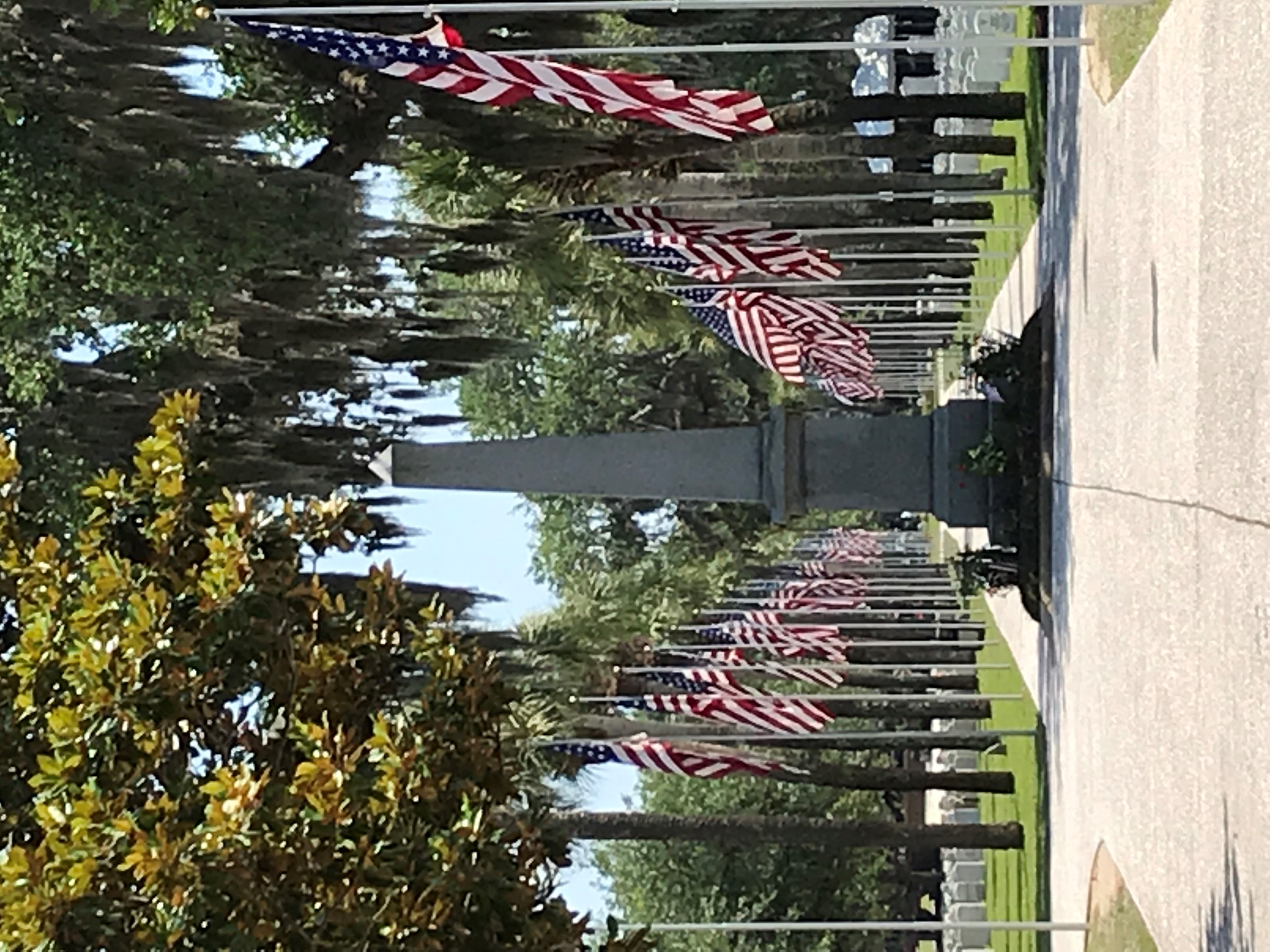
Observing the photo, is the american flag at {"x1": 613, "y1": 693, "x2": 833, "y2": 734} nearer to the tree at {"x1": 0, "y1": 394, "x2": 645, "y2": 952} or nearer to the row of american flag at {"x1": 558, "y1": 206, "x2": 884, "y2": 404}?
the row of american flag at {"x1": 558, "y1": 206, "x2": 884, "y2": 404}

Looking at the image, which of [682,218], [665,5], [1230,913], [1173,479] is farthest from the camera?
[682,218]

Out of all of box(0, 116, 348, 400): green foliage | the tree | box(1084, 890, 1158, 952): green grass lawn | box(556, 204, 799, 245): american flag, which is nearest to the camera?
the tree

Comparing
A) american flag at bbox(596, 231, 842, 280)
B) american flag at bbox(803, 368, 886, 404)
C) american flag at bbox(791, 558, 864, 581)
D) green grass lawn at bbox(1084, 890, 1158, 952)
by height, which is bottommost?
american flag at bbox(791, 558, 864, 581)

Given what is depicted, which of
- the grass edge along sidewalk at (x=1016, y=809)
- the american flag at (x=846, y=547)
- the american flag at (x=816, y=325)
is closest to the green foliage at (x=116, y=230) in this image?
the american flag at (x=816, y=325)

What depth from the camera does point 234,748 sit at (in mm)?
9008

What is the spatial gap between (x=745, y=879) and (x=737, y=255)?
2665 centimetres

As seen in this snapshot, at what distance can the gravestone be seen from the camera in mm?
18953

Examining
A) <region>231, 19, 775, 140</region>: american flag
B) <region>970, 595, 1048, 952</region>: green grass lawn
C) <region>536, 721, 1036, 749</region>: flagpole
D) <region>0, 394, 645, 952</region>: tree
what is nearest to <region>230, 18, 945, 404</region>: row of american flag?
<region>231, 19, 775, 140</region>: american flag

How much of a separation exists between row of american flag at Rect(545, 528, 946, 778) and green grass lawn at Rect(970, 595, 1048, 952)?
7.86 ft

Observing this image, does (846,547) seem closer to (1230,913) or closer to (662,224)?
(662,224)

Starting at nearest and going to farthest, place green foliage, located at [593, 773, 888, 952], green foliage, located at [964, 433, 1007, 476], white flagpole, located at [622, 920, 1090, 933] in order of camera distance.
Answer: white flagpole, located at [622, 920, 1090, 933] < green foliage, located at [964, 433, 1007, 476] < green foliage, located at [593, 773, 888, 952]

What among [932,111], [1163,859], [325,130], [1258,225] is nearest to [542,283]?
[325,130]

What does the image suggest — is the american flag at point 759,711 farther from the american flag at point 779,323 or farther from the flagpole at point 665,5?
the flagpole at point 665,5

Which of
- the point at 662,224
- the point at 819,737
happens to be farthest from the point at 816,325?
the point at 819,737
